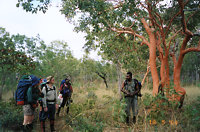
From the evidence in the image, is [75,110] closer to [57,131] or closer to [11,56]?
[57,131]

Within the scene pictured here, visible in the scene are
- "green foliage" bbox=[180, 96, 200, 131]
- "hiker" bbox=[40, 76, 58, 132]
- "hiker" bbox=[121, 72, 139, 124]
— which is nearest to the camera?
"green foliage" bbox=[180, 96, 200, 131]

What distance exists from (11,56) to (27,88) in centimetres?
314

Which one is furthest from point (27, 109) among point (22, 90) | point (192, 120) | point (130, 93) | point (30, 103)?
point (192, 120)

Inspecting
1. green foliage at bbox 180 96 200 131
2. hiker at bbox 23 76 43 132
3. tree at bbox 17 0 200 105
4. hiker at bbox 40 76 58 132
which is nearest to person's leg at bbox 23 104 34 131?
hiker at bbox 23 76 43 132

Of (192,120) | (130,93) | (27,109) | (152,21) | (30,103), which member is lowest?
(192,120)

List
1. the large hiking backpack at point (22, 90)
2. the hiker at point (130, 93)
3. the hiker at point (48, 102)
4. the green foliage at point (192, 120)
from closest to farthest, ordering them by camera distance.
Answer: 1. the large hiking backpack at point (22, 90)
2. the green foliage at point (192, 120)
3. the hiker at point (48, 102)
4. the hiker at point (130, 93)

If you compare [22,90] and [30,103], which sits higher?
[22,90]

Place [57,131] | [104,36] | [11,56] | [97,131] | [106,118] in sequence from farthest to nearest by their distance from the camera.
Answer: [104,36], [11,56], [106,118], [57,131], [97,131]

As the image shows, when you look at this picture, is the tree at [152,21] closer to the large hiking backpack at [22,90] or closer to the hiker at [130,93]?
the hiker at [130,93]

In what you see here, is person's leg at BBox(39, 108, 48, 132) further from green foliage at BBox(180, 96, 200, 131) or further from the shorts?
green foliage at BBox(180, 96, 200, 131)

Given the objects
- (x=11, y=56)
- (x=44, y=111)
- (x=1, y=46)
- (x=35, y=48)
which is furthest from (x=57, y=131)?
(x=35, y=48)

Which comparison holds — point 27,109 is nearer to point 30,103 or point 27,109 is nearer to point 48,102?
point 30,103

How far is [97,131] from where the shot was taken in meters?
3.49

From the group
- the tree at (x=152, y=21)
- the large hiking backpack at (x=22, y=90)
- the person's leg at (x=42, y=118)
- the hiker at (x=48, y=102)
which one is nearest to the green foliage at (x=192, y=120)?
the tree at (x=152, y=21)
